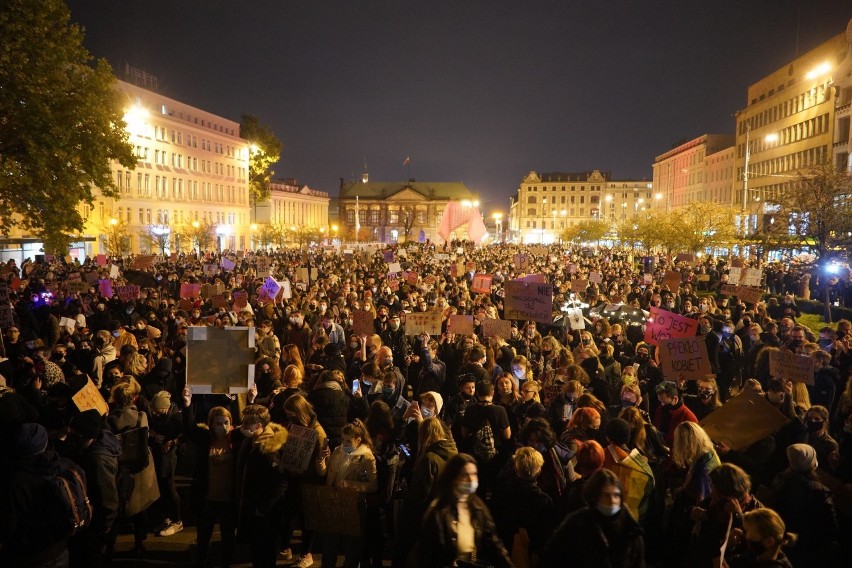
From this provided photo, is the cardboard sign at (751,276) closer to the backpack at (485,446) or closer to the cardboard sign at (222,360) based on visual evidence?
the backpack at (485,446)

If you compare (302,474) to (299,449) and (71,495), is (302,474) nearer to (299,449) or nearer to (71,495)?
(299,449)

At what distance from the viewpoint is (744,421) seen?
6594mm

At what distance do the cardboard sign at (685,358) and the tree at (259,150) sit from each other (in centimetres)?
Result: 7860

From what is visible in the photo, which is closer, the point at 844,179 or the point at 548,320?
the point at 548,320

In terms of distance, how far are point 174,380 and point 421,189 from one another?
162426 mm

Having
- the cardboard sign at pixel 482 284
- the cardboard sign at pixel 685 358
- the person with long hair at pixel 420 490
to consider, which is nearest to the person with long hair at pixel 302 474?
the person with long hair at pixel 420 490

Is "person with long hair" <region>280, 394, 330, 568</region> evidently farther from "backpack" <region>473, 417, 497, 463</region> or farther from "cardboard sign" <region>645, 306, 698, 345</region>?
"cardboard sign" <region>645, 306, 698, 345</region>

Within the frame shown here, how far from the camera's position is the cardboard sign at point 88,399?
21.9 ft

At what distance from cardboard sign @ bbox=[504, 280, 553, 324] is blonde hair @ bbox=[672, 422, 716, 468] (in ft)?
21.7

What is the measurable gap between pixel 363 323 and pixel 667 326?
5.10 m

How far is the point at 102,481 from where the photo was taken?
5.65 meters

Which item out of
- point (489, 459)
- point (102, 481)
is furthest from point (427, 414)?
point (102, 481)

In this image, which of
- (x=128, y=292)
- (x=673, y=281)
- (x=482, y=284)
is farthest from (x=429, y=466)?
(x=673, y=281)

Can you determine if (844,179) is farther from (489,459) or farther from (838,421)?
(489,459)
